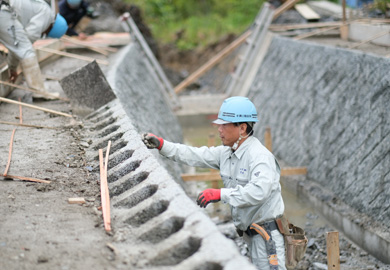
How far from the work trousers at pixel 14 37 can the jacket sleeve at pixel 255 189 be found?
17.8 ft

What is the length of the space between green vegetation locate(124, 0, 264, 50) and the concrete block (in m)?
18.7

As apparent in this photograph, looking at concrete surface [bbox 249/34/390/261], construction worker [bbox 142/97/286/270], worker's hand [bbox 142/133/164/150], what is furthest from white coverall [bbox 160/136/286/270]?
concrete surface [bbox 249/34/390/261]

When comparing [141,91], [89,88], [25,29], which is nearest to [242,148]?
[89,88]

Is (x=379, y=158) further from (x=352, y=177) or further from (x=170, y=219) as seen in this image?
(x=170, y=219)

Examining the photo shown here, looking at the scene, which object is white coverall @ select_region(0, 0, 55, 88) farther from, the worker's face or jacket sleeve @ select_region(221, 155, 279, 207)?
jacket sleeve @ select_region(221, 155, 279, 207)

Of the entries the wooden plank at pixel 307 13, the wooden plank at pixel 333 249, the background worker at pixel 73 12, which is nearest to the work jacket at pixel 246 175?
the wooden plank at pixel 333 249

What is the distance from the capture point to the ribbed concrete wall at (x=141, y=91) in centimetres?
911

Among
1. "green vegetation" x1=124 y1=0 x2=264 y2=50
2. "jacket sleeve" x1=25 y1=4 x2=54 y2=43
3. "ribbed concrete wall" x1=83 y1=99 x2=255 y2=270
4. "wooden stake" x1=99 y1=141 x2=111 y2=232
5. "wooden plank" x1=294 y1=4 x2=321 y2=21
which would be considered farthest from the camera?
"green vegetation" x1=124 y1=0 x2=264 y2=50

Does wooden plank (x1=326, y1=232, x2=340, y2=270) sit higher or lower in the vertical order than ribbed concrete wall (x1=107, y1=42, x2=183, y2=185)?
higher

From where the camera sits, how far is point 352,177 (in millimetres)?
7742

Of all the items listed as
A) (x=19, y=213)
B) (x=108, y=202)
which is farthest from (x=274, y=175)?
(x=19, y=213)

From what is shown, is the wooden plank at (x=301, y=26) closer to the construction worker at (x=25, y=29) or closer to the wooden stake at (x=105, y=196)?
the construction worker at (x=25, y=29)

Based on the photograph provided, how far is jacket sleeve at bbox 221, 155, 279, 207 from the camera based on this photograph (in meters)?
4.16

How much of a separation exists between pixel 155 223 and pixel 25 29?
579 centimetres
